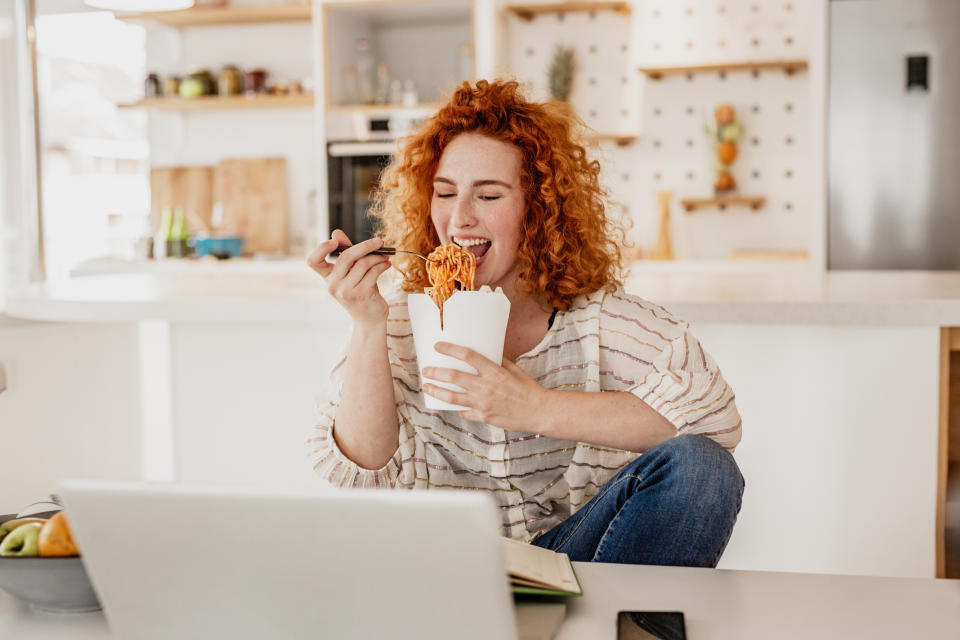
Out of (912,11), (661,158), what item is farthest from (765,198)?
(912,11)

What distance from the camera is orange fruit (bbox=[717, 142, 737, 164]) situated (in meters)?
4.57

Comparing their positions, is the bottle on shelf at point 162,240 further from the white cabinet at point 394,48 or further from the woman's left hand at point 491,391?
the woman's left hand at point 491,391

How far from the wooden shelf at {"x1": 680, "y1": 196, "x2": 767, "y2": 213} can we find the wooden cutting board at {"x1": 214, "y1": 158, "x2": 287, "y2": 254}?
1.97m

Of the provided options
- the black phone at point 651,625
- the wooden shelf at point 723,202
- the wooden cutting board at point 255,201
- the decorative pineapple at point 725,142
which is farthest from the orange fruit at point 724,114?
the black phone at point 651,625

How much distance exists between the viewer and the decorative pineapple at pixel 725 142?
15.0 feet

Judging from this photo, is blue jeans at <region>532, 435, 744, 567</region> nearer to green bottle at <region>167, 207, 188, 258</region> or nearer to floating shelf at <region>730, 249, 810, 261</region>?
floating shelf at <region>730, 249, 810, 261</region>

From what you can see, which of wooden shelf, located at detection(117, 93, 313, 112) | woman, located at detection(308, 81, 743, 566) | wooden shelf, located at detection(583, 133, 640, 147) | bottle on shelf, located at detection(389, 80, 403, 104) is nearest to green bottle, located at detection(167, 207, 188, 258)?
wooden shelf, located at detection(117, 93, 313, 112)

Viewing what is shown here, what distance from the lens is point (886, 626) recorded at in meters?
0.83

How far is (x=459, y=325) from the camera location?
1.24m

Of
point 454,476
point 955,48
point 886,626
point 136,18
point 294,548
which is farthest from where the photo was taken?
point 136,18

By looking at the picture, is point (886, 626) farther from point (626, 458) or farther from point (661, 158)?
point (661, 158)

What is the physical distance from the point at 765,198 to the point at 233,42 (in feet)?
8.87

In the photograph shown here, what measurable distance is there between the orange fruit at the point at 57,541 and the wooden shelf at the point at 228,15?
421 centimetres

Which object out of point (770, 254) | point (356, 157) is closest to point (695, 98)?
point (770, 254)
